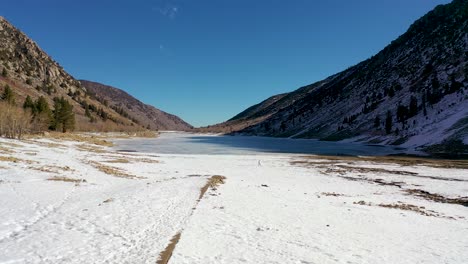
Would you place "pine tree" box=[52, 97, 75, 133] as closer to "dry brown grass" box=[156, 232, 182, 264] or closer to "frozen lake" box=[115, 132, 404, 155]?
"frozen lake" box=[115, 132, 404, 155]

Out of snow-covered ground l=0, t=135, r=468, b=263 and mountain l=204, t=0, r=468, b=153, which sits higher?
mountain l=204, t=0, r=468, b=153

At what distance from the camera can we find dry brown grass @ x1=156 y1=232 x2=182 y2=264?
35.4 feet

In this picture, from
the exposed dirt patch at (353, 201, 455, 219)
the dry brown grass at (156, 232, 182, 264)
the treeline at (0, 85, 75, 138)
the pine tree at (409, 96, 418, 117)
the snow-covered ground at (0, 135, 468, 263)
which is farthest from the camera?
the pine tree at (409, 96, 418, 117)

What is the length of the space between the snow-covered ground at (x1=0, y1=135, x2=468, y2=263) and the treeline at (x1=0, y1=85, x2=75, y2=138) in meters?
54.8

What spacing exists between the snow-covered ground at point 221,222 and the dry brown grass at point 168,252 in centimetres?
18

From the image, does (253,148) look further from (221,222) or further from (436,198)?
(221,222)

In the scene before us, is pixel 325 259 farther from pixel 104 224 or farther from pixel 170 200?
pixel 170 200

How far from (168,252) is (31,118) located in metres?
106

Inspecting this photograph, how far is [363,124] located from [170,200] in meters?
144

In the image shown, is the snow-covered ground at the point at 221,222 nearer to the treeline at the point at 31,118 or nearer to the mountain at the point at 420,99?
the treeline at the point at 31,118

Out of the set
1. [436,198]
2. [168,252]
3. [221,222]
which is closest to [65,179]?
[221,222]

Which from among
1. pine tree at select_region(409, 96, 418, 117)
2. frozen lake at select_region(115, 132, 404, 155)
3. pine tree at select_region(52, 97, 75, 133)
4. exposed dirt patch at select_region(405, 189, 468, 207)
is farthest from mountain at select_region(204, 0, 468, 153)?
pine tree at select_region(52, 97, 75, 133)

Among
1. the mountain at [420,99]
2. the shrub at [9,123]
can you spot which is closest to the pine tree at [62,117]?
the shrub at [9,123]

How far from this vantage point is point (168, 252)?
1159cm
